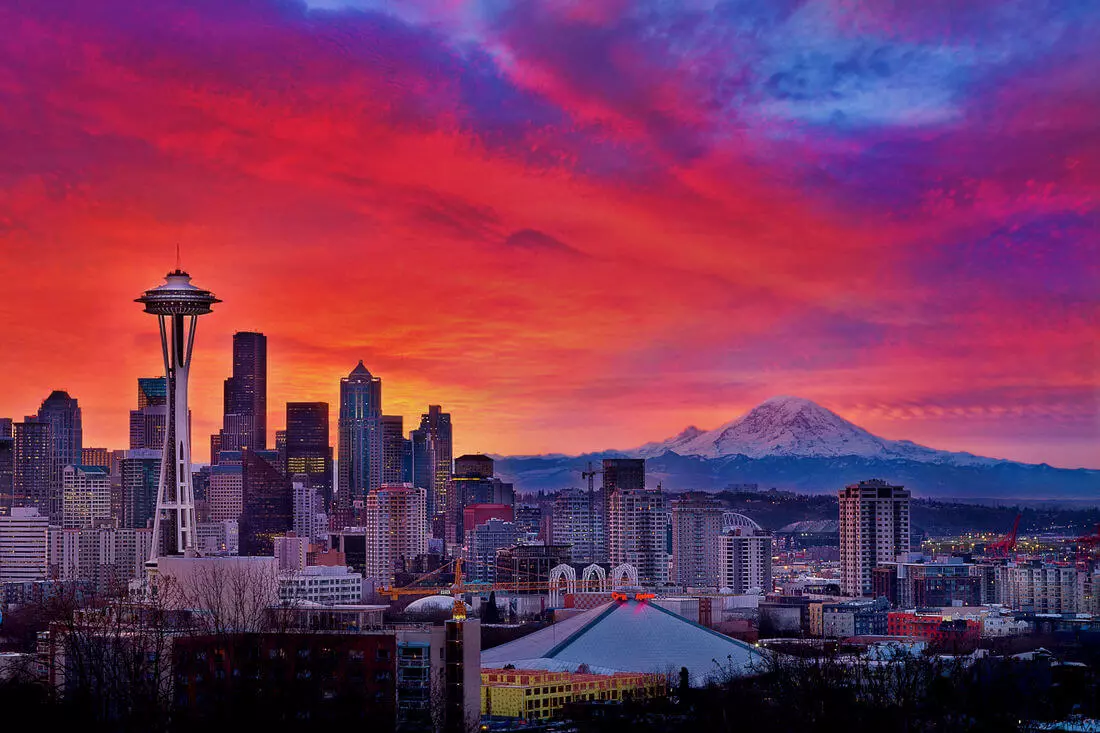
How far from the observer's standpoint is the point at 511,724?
35.9 meters

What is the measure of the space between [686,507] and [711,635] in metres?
49.5

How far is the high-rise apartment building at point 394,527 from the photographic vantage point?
102m

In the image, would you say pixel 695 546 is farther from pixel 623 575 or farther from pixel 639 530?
pixel 623 575

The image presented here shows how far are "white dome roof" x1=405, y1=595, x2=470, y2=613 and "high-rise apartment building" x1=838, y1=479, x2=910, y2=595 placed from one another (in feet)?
61.0

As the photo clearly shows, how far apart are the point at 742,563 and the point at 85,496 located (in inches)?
1662

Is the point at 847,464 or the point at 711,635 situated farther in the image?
the point at 847,464

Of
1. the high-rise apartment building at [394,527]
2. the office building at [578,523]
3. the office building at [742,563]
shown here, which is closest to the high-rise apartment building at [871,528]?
the office building at [742,563]

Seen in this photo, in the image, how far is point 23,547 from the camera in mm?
94688

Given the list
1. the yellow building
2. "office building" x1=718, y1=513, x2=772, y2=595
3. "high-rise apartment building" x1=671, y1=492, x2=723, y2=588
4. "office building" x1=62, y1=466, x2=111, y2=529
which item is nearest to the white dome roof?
"office building" x1=718, y1=513, x2=772, y2=595

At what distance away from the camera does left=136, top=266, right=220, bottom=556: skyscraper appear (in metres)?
54.8

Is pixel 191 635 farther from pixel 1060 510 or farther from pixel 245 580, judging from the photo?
pixel 1060 510

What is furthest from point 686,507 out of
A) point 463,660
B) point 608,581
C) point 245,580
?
point 463,660

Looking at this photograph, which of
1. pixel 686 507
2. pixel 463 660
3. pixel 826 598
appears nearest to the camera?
pixel 463 660

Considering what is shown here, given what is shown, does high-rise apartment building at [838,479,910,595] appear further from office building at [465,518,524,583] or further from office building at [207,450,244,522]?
office building at [207,450,244,522]
